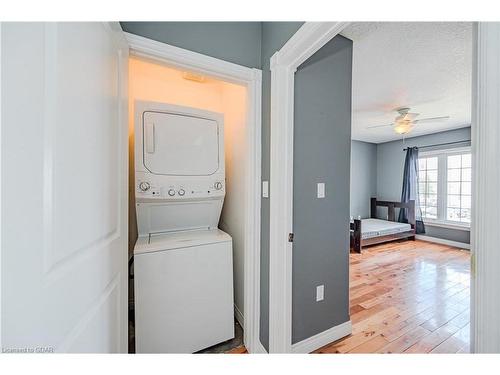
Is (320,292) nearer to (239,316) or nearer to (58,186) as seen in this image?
(239,316)

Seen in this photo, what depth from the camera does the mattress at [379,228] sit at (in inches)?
155

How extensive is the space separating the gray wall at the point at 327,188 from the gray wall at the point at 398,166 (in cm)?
414

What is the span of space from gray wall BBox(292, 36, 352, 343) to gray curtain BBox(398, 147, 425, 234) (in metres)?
4.10

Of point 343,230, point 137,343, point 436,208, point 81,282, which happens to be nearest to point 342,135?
point 343,230

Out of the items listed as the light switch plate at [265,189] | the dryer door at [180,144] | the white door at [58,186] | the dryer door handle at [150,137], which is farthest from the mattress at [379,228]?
the white door at [58,186]

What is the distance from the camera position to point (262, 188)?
1.40m

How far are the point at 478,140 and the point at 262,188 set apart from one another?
40.5 inches

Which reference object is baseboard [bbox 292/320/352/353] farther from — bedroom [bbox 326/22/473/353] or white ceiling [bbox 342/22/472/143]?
white ceiling [bbox 342/22/472/143]

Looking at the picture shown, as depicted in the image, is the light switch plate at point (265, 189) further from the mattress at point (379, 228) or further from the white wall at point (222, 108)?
the mattress at point (379, 228)

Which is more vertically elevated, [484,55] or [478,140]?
[484,55]

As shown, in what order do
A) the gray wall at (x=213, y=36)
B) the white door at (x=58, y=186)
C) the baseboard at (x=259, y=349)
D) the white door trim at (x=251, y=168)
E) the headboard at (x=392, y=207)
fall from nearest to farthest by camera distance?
the white door at (x=58, y=186)
the gray wall at (x=213, y=36)
the white door trim at (x=251, y=168)
the baseboard at (x=259, y=349)
the headboard at (x=392, y=207)

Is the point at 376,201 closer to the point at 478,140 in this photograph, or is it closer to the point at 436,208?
the point at 436,208

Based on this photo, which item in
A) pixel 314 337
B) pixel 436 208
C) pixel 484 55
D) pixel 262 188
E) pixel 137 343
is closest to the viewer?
pixel 484 55

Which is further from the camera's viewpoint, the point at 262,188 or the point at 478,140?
the point at 262,188
